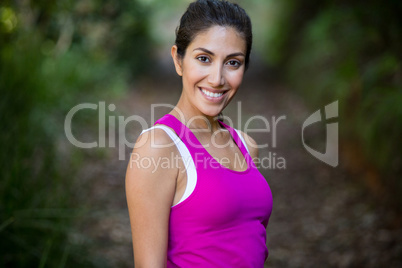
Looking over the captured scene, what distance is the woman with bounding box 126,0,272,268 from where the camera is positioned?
1521mm

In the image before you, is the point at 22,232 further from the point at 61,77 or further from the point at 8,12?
the point at 61,77

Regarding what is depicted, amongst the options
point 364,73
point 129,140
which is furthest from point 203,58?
point 129,140

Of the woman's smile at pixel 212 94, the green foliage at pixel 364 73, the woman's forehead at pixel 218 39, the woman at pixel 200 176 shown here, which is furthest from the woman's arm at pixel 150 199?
the green foliage at pixel 364 73

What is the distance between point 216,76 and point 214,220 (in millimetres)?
606

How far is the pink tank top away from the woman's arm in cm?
8

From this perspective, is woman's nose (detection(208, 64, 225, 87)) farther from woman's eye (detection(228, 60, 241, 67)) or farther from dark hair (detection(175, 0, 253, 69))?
dark hair (detection(175, 0, 253, 69))

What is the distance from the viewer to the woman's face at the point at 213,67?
1.75 metres

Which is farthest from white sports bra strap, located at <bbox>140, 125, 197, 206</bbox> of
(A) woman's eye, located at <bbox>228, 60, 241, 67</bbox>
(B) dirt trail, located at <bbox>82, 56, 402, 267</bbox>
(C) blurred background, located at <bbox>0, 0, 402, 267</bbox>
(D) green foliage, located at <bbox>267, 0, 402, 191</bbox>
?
(D) green foliage, located at <bbox>267, 0, 402, 191</bbox>

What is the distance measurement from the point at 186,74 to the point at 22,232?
1865 millimetres

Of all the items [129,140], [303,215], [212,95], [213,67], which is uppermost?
[213,67]

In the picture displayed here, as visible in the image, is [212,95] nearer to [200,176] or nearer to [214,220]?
[200,176]

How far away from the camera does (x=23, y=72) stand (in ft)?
12.4

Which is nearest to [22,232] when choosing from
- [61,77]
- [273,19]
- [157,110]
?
[61,77]

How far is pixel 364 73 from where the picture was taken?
5.99m
